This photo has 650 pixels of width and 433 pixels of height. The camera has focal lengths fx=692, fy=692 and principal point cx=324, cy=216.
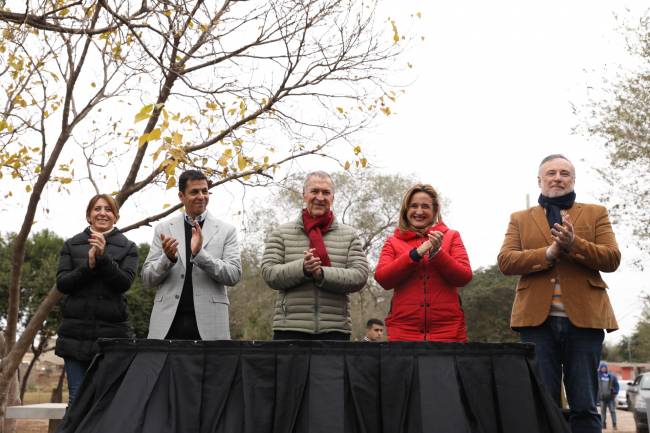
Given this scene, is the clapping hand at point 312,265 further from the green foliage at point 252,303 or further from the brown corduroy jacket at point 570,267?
the green foliage at point 252,303

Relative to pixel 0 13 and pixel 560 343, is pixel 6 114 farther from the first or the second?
pixel 560 343

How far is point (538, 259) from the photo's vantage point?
3951 millimetres

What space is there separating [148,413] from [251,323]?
97.0ft

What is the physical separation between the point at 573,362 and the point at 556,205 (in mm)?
916

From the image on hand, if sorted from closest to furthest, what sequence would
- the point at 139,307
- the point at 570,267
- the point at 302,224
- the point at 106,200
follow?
the point at 570,267, the point at 302,224, the point at 106,200, the point at 139,307

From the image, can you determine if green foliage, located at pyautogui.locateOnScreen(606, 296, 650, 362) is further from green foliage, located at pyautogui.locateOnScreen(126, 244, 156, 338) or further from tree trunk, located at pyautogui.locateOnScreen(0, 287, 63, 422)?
tree trunk, located at pyautogui.locateOnScreen(0, 287, 63, 422)

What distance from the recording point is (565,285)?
393cm

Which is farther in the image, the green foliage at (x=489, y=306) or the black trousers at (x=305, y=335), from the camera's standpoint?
the green foliage at (x=489, y=306)

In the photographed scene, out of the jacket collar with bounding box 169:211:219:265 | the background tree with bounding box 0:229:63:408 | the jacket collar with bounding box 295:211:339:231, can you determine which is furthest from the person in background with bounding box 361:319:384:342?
the background tree with bounding box 0:229:63:408

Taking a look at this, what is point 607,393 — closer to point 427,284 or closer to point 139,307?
point 139,307

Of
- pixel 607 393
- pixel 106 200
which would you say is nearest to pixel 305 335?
pixel 106 200

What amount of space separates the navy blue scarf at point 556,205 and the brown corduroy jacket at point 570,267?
1.9 inches

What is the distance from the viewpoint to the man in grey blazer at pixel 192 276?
4273mm

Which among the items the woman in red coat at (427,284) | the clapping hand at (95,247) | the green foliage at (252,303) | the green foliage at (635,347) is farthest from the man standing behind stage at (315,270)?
the green foliage at (635,347)
